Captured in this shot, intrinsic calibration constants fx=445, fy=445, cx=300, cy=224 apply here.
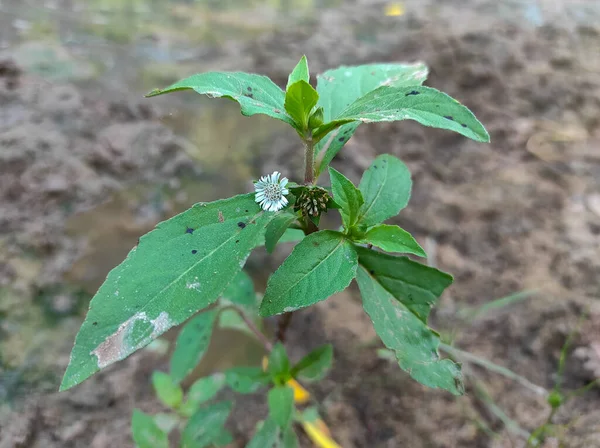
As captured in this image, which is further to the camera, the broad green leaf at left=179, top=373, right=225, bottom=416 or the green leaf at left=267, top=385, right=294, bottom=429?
the broad green leaf at left=179, top=373, right=225, bottom=416

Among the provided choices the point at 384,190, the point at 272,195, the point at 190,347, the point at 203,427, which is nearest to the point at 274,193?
the point at 272,195

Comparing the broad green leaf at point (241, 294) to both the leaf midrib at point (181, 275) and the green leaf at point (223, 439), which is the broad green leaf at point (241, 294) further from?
the leaf midrib at point (181, 275)

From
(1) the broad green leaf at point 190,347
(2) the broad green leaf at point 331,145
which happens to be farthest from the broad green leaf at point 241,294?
(2) the broad green leaf at point 331,145

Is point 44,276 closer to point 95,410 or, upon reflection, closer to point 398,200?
point 95,410

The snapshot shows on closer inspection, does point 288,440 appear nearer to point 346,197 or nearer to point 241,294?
point 241,294

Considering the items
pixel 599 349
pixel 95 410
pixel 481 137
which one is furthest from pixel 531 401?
pixel 95 410

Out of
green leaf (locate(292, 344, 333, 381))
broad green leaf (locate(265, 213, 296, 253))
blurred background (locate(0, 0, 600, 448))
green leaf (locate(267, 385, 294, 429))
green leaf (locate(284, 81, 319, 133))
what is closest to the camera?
green leaf (locate(284, 81, 319, 133))

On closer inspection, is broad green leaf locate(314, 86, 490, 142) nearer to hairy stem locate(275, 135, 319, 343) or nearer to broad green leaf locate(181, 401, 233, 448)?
hairy stem locate(275, 135, 319, 343)

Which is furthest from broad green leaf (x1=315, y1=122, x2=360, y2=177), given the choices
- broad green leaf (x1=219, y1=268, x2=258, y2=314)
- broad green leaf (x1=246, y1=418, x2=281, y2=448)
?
broad green leaf (x1=246, y1=418, x2=281, y2=448)
